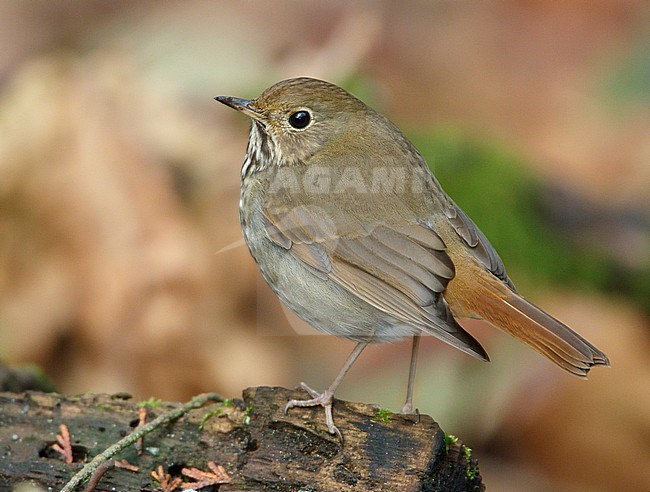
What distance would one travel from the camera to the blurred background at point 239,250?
496 centimetres

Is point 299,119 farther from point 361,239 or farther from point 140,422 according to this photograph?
point 140,422

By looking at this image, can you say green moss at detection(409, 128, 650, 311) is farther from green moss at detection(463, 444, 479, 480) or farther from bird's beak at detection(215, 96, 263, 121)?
green moss at detection(463, 444, 479, 480)

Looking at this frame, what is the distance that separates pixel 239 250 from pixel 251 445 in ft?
8.91

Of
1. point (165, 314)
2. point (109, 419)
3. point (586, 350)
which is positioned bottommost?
point (109, 419)

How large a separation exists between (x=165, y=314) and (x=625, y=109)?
4322 mm

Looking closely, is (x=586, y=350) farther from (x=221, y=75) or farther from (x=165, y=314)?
(x=221, y=75)

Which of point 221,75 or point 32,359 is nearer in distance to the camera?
point 32,359

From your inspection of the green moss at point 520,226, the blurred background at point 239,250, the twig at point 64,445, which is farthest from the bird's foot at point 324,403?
the green moss at point 520,226

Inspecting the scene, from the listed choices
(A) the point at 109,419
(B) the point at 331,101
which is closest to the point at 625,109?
(B) the point at 331,101

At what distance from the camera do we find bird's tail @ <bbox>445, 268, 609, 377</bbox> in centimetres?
311

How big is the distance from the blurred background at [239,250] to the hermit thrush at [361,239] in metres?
1.54

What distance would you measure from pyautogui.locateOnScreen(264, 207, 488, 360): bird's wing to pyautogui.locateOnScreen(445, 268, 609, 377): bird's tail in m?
0.08

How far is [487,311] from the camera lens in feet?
10.6

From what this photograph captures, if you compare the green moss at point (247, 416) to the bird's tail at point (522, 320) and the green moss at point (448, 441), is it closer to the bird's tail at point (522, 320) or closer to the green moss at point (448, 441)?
the green moss at point (448, 441)
